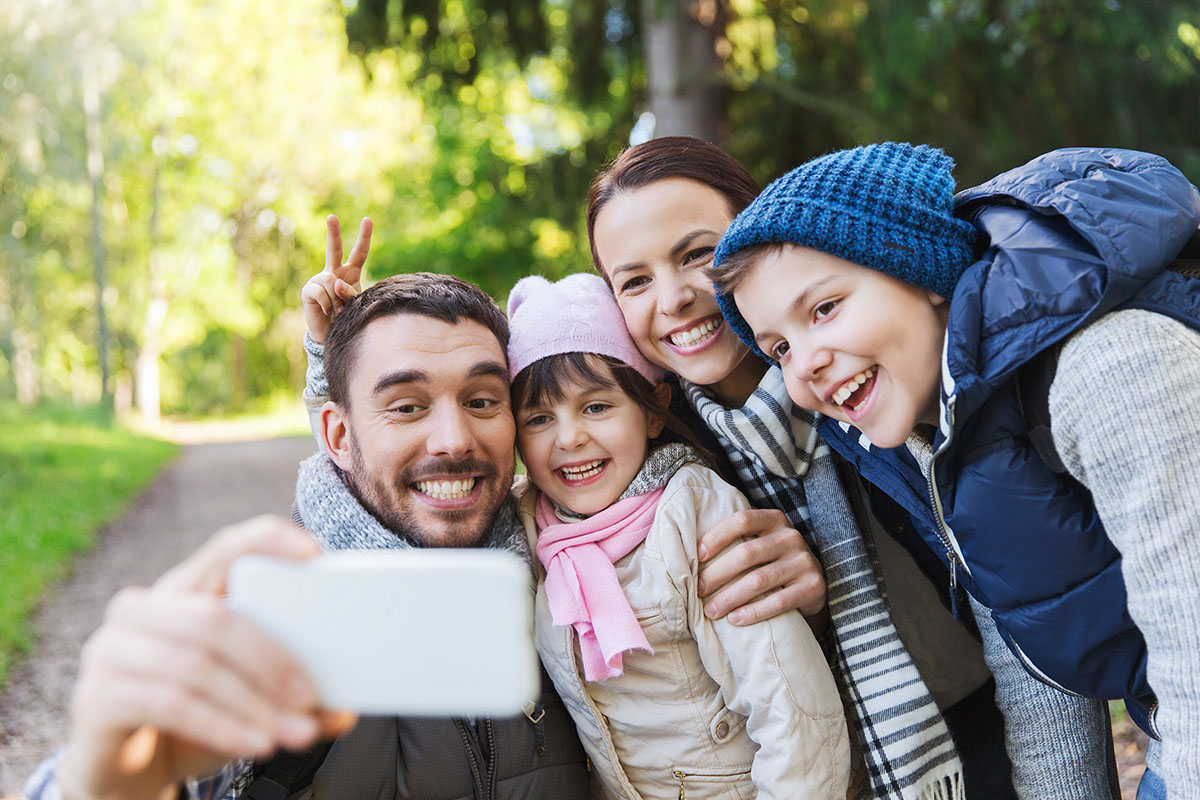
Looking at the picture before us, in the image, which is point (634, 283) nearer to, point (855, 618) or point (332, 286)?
point (332, 286)

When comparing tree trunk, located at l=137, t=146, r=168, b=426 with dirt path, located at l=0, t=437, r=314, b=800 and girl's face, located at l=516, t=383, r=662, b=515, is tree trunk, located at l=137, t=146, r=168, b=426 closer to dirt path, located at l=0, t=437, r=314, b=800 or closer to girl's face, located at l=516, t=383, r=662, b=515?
dirt path, located at l=0, t=437, r=314, b=800

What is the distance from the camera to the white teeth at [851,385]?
1923 millimetres

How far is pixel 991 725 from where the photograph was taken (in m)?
2.69

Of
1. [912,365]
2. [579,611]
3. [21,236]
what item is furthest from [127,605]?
[21,236]

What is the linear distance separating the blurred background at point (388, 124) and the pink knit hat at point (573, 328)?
332 centimetres

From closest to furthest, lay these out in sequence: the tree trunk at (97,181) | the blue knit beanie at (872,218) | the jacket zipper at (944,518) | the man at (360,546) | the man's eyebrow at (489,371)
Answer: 1. the man at (360,546)
2. the jacket zipper at (944,518)
3. the blue knit beanie at (872,218)
4. the man's eyebrow at (489,371)
5. the tree trunk at (97,181)

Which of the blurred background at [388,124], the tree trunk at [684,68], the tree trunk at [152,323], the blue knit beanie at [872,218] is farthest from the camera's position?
the tree trunk at [152,323]

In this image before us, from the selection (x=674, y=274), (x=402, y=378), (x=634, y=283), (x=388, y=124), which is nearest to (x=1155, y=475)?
(x=674, y=274)

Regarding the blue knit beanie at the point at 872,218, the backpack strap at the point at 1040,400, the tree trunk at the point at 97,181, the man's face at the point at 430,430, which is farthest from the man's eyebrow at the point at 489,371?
the tree trunk at the point at 97,181

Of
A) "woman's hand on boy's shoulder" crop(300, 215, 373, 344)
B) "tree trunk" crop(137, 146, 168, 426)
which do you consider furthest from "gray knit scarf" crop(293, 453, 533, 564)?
"tree trunk" crop(137, 146, 168, 426)

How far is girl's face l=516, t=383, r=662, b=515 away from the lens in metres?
2.53

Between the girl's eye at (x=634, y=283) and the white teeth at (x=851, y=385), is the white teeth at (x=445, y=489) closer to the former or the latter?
the girl's eye at (x=634, y=283)

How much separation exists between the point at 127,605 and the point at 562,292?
1738mm

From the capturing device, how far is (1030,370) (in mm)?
1715
